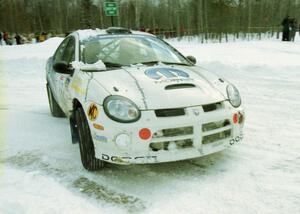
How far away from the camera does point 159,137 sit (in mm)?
2820

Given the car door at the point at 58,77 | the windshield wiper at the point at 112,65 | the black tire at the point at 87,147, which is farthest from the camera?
the car door at the point at 58,77

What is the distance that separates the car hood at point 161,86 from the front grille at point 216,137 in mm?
316

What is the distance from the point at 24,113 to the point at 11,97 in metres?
1.75

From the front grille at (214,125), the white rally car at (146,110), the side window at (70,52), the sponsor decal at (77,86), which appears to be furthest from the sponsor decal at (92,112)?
the side window at (70,52)

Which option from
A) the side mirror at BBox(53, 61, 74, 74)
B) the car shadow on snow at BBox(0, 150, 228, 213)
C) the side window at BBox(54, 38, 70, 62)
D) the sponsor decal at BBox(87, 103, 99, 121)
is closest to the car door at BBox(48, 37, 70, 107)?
the side window at BBox(54, 38, 70, 62)

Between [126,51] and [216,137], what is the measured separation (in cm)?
163

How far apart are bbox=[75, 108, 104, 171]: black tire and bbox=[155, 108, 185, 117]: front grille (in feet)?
2.40

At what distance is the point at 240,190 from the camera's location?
9.16 feet

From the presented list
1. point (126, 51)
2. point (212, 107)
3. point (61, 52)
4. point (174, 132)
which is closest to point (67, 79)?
point (126, 51)

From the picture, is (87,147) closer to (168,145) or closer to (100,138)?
(100,138)

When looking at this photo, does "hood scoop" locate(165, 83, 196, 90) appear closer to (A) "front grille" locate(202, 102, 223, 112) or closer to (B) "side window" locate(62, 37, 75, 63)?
(A) "front grille" locate(202, 102, 223, 112)

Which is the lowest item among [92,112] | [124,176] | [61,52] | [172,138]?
[124,176]

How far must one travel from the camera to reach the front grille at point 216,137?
299 cm

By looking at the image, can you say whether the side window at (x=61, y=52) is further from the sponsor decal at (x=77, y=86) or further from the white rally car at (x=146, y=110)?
the sponsor decal at (x=77, y=86)
